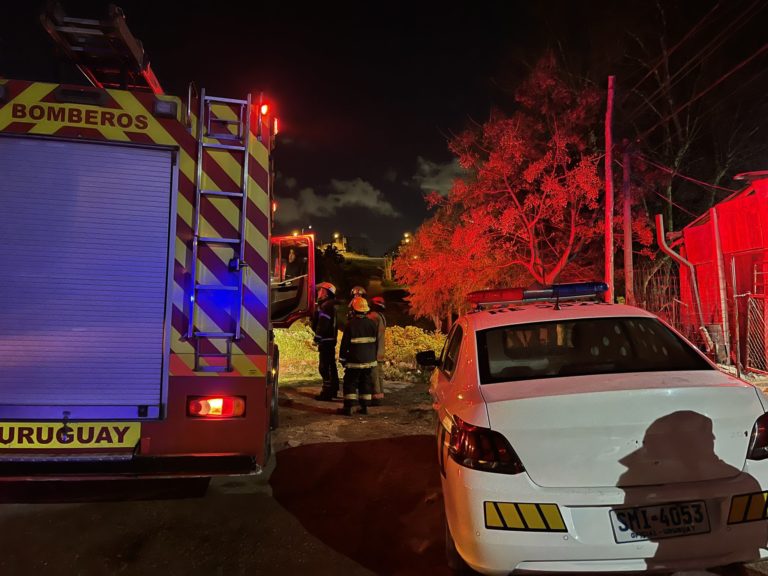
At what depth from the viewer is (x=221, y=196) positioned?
13.3 feet

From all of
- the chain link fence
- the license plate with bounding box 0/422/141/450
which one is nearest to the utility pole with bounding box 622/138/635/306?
the chain link fence

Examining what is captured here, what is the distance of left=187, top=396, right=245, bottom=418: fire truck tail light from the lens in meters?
3.88

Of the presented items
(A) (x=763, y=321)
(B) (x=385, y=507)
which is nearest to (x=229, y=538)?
(B) (x=385, y=507)

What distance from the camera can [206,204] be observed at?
4027 millimetres

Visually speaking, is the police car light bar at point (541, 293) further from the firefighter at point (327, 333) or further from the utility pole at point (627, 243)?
the utility pole at point (627, 243)

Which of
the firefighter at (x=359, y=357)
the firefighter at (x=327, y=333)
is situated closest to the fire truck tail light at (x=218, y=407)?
the firefighter at (x=359, y=357)

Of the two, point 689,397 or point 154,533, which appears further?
point 154,533

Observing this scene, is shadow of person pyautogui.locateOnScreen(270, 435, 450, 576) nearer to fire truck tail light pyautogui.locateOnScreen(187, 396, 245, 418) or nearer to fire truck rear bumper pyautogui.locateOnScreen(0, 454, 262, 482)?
fire truck rear bumper pyautogui.locateOnScreen(0, 454, 262, 482)

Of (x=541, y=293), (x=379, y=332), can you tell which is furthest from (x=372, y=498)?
(x=379, y=332)

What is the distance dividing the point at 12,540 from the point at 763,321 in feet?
42.4

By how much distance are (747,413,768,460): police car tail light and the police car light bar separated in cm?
185

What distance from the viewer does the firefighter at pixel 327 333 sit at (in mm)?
8945

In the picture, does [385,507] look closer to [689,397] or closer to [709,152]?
[689,397]

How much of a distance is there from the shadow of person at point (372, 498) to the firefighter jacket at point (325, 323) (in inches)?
109
